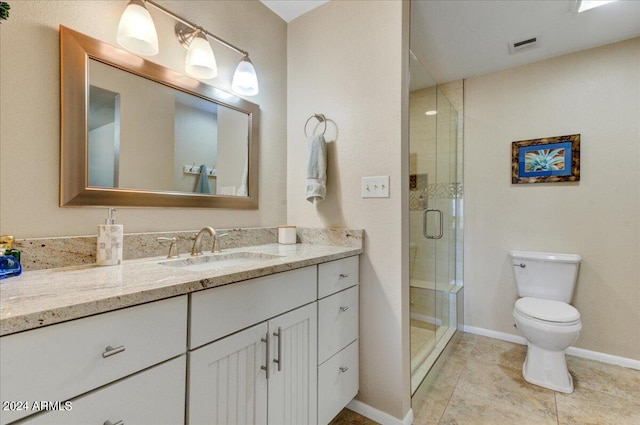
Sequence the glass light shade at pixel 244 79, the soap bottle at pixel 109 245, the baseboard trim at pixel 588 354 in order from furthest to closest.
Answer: the baseboard trim at pixel 588 354
the glass light shade at pixel 244 79
the soap bottle at pixel 109 245

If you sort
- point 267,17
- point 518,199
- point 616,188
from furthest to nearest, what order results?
point 518,199, point 616,188, point 267,17

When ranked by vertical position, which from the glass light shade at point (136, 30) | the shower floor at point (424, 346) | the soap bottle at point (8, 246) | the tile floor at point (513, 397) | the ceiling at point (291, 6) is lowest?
the tile floor at point (513, 397)

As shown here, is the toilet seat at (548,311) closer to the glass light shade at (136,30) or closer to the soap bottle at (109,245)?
the soap bottle at (109,245)

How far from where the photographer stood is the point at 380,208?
5.18 feet

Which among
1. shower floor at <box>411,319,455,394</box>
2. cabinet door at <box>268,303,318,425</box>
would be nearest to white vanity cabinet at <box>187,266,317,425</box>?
cabinet door at <box>268,303,318,425</box>

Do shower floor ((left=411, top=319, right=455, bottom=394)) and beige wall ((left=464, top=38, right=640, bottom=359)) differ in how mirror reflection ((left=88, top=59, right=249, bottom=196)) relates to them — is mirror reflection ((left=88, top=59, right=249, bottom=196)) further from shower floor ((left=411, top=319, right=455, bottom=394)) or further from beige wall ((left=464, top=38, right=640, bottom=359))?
beige wall ((left=464, top=38, right=640, bottom=359))

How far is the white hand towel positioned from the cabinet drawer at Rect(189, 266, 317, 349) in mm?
541

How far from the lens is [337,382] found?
1.44m

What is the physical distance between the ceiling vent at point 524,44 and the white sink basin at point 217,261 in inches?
92.8

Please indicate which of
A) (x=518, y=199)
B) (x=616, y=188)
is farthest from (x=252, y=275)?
(x=616, y=188)

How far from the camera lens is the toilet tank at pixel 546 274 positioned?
2.19 m

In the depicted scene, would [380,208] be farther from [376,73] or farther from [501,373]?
[501,373]

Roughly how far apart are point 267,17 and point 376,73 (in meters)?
0.86

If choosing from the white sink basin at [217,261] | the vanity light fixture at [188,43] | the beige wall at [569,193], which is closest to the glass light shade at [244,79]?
the vanity light fixture at [188,43]
